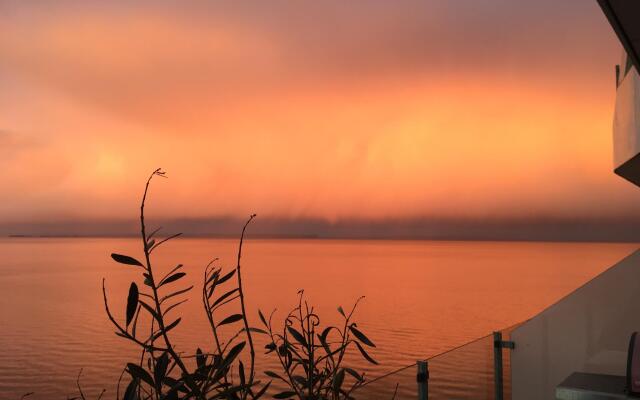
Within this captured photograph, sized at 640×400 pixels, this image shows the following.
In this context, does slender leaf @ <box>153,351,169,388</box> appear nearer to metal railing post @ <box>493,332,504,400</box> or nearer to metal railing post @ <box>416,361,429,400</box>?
metal railing post @ <box>416,361,429,400</box>

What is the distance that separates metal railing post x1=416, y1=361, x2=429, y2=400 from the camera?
2.97m

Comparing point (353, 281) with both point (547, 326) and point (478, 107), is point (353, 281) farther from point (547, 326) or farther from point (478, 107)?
point (547, 326)

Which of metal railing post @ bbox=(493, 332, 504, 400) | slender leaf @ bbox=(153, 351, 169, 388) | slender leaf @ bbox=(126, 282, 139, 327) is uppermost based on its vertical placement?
slender leaf @ bbox=(126, 282, 139, 327)

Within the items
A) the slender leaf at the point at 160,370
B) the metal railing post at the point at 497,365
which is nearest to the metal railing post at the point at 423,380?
the metal railing post at the point at 497,365

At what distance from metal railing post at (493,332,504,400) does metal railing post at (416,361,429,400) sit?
104 centimetres

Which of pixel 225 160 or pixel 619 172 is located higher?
pixel 225 160

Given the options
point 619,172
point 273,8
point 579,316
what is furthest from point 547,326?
point 273,8

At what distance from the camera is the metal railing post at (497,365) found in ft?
12.6

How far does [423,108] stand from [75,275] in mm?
33378

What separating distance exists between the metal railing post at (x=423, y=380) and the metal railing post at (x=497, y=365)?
1.04 metres

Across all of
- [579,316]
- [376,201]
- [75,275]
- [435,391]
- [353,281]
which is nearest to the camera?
[435,391]

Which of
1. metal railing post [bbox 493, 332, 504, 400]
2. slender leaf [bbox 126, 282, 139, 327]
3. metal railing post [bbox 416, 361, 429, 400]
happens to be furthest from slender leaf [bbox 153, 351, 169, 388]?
metal railing post [bbox 493, 332, 504, 400]

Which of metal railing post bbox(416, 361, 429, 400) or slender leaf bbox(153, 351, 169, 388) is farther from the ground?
slender leaf bbox(153, 351, 169, 388)

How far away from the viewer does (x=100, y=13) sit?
17.7 metres
